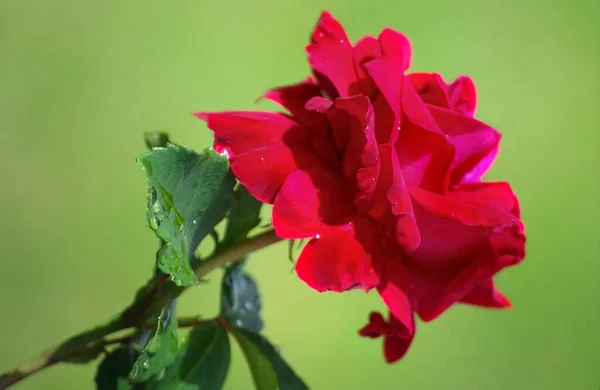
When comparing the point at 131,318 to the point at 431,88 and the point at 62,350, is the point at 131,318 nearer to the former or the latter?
the point at 62,350

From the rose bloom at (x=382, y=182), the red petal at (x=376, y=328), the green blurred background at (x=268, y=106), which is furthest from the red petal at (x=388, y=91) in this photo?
the green blurred background at (x=268, y=106)

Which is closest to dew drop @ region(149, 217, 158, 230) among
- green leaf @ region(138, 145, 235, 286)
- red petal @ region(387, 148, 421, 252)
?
green leaf @ region(138, 145, 235, 286)

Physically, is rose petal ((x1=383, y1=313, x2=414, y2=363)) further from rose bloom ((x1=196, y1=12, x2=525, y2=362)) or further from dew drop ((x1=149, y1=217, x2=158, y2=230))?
dew drop ((x1=149, y1=217, x2=158, y2=230))

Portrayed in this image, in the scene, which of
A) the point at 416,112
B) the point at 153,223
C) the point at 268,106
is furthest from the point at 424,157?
the point at 268,106

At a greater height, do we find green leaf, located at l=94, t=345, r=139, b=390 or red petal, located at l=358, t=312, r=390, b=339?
red petal, located at l=358, t=312, r=390, b=339

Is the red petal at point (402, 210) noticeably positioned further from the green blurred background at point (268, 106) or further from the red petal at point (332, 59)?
the green blurred background at point (268, 106)

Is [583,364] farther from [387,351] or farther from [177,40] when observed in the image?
[177,40]
